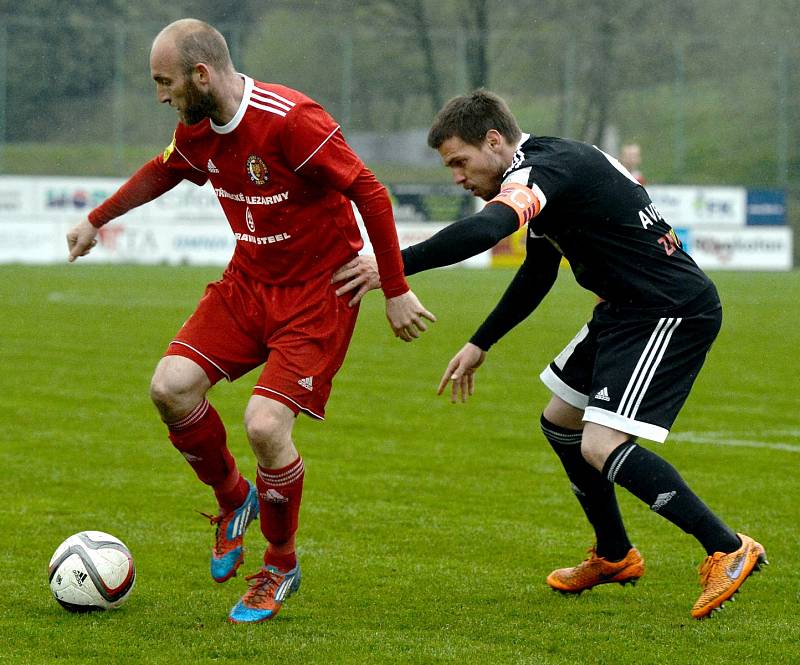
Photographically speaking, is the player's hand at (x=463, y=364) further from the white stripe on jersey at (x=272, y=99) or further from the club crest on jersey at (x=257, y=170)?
the white stripe on jersey at (x=272, y=99)

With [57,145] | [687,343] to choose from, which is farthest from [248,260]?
[57,145]

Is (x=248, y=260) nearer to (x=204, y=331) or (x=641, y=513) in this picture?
(x=204, y=331)

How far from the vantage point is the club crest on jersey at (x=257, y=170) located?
A: 4789 millimetres

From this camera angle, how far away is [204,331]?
5.03 metres

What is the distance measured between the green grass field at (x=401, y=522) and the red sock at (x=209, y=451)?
357mm

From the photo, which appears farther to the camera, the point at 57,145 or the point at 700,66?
the point at 700,66

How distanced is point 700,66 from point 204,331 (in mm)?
33149

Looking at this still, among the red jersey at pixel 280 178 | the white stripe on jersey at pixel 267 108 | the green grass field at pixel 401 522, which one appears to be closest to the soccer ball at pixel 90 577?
the green grass field at pixel 401 522

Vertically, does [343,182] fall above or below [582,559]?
above

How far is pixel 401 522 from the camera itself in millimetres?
6383

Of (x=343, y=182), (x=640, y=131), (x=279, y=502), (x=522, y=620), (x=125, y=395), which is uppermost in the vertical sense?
(x=343, y=182)

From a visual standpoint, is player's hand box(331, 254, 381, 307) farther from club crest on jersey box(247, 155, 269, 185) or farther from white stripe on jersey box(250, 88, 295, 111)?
white stripe on jersey box(250, 88, 295, 111)

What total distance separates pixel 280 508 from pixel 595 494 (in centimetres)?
122

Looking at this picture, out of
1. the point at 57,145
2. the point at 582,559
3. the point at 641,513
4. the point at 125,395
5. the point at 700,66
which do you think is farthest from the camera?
the point at 700,66
